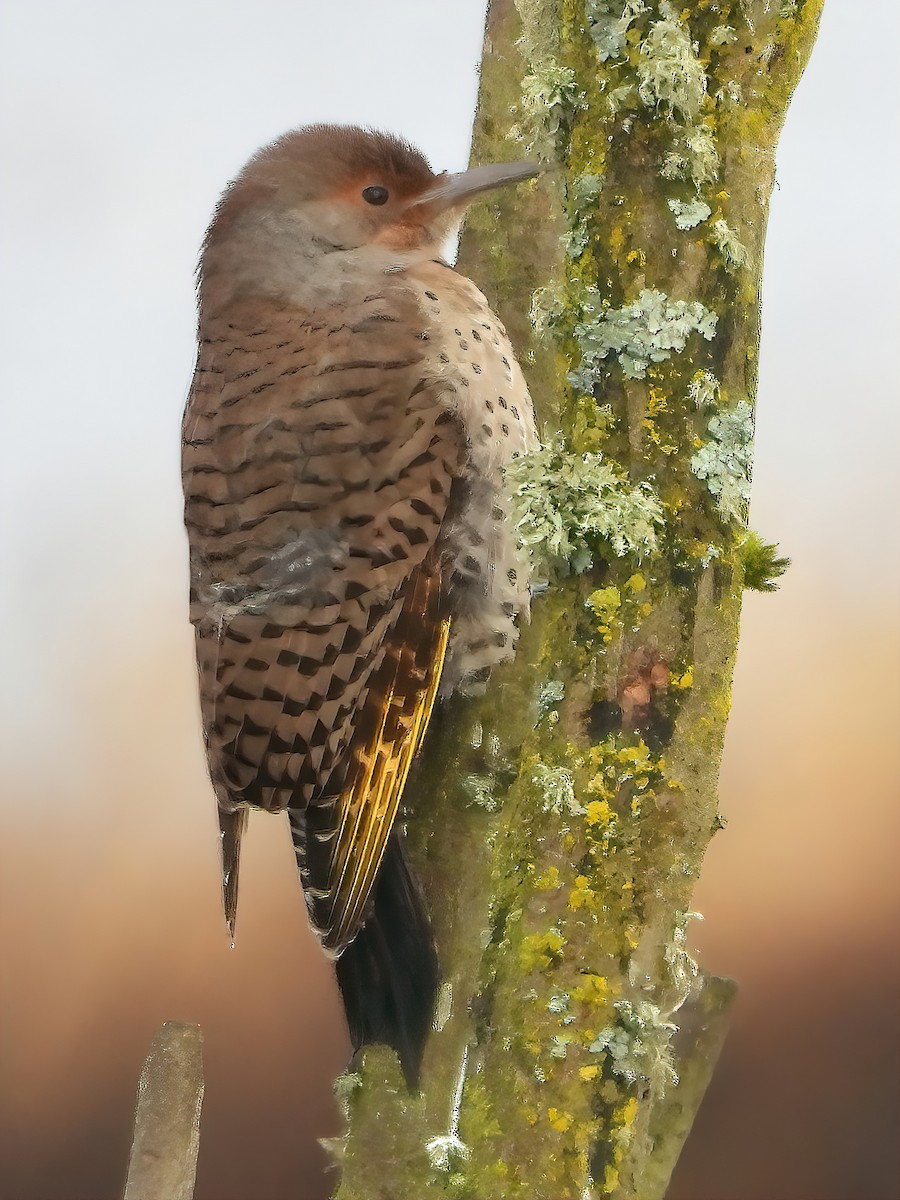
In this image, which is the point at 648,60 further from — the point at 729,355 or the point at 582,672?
the point at 582,672

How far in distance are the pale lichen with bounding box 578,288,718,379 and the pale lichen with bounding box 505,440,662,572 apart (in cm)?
10

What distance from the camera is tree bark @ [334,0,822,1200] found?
1.02 m

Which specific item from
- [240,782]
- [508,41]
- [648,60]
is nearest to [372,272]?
[508,41]

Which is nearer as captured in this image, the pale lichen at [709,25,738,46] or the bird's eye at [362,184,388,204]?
the pale lichen at [709,25,738,46]

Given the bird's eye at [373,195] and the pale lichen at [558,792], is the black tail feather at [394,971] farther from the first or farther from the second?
the bird's eye at [373,195]

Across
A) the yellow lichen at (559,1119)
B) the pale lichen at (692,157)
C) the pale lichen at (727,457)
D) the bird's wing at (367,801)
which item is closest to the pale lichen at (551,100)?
the pale lichen at (692,157)

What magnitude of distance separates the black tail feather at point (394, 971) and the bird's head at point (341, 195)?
0.82 metres

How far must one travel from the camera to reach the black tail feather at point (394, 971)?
1196 mm

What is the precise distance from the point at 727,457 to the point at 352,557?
48cm

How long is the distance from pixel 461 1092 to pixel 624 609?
0.45 meters

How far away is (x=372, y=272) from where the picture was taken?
157 cm

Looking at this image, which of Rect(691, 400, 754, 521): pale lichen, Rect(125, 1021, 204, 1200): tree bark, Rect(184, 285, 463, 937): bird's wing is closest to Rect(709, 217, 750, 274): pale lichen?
Rect(691, 400, 754, 521): pale lichen

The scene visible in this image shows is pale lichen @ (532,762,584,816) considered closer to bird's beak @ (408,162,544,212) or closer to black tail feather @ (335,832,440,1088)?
black tail feather @ (335,832,440,1088)

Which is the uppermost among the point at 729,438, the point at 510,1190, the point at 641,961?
the point at 729,438
